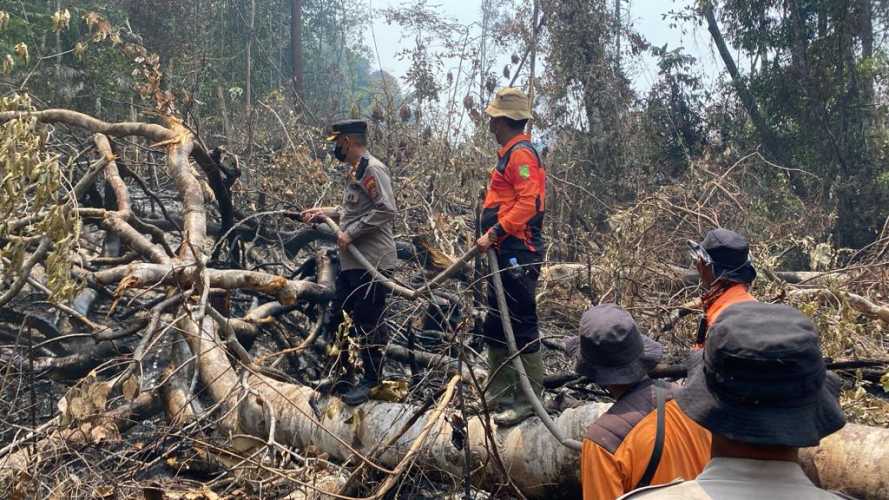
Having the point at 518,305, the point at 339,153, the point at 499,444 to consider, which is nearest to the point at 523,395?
the point at 499,444

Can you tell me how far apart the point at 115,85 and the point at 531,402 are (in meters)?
11.8

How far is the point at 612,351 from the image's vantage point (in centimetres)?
210

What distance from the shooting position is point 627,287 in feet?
17.5

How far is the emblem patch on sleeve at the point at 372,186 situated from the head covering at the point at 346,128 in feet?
0.92

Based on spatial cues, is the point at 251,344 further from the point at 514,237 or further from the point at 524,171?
the point at 524,171

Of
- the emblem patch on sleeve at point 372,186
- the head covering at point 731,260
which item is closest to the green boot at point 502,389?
the head covering at point 731,260

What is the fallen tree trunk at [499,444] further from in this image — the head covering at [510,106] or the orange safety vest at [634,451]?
the head covering at [510,106]

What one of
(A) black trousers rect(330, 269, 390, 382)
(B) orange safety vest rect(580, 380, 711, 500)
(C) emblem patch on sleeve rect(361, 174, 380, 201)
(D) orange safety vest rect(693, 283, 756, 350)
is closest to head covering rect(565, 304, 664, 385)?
(B) orange safety vest rect(580, 380, 711, 500)

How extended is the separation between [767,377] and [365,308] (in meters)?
3.04

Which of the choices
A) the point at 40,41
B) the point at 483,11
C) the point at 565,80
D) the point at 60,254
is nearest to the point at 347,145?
the point at 60,254

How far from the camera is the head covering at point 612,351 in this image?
2088mm

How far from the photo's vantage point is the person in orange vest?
2895 mm

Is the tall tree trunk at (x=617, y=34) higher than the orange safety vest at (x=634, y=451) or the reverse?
higher

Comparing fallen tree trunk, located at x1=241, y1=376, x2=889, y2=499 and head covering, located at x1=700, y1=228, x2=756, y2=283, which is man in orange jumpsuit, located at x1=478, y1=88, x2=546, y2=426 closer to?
fallen tree trunk, located at x1=241, y1=376, x2=889, y2=499
